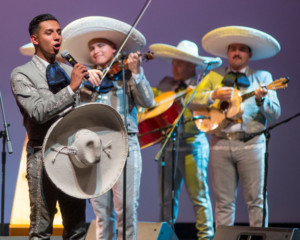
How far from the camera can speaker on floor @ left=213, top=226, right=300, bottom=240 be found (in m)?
3.30

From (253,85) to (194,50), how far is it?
802 millimetres

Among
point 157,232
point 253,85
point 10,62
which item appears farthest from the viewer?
point 10,62

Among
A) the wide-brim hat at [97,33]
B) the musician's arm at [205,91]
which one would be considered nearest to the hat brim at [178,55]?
the musician's arm at [205,91]

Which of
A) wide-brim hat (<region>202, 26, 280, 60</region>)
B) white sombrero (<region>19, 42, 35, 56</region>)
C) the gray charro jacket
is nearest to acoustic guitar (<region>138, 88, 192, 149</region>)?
wide-brim hat (<region>202, 26, 280, 60</region>)

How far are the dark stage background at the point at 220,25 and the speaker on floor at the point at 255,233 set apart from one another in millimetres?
2419

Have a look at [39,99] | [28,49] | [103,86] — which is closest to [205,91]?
[103,86]

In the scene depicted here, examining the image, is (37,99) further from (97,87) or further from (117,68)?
(117,68)

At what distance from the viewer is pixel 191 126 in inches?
191

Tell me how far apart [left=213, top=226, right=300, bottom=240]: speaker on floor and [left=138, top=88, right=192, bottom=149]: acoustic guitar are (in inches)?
57.7

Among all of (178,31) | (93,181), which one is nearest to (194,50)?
(178,31)

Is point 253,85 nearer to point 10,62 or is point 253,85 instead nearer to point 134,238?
point 134,238

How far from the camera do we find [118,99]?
3.86 meters

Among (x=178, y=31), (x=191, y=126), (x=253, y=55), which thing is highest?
(x=178, y=31)

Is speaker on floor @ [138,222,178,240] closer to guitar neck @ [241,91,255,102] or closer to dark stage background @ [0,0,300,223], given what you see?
guitar neck @ [241,91,255,102]
